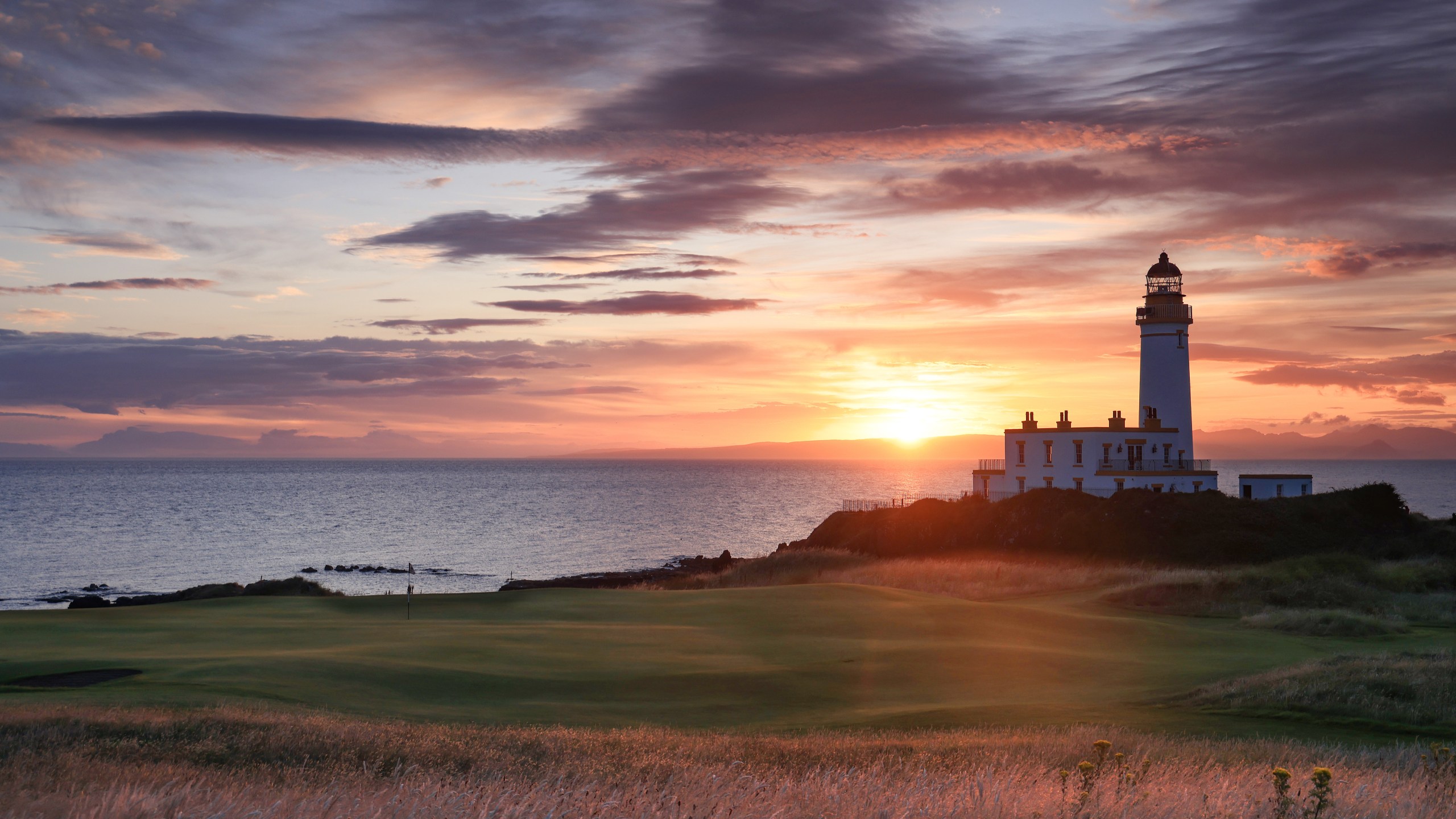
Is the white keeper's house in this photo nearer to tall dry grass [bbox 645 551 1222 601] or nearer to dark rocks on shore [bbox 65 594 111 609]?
tall dry grass [bbox 645 551 1222 601]

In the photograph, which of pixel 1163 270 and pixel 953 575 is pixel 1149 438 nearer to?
pixel 1163 270

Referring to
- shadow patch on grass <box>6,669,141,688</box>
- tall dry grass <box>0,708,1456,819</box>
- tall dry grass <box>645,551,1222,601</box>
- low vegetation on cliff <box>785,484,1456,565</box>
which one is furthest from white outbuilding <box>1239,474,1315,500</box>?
shadow patch on grass <box>6,669,141,688</box>

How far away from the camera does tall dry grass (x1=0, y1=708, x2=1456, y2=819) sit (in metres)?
6.88

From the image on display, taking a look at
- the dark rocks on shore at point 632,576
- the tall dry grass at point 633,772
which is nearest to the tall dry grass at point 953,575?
the dark rocks on shore at point 632,576

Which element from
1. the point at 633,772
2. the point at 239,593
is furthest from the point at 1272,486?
the point at 633,772

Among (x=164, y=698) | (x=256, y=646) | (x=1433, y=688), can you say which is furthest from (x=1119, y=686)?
(x=256, y=646)

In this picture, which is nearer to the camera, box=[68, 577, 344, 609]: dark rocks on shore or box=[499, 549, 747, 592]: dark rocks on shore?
box=[68, 577, 344, 609]: dark rocks on shore

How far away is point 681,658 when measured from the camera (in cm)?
2198

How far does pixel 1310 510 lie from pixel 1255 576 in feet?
78.4

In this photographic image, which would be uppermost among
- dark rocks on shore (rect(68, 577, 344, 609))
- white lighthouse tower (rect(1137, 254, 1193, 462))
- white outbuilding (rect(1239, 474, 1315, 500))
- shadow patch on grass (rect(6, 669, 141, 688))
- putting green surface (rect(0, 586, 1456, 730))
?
white lighthouse tower (rect(1137, 254, 1193, 462))

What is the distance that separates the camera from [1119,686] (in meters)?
19.7

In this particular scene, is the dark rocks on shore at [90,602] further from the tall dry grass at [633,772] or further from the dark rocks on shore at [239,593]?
the tall dry grass at [633,772]

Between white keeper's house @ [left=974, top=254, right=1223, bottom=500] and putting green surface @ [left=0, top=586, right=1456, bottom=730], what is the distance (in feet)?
117

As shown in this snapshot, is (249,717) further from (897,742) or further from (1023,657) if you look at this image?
(1023,657)
